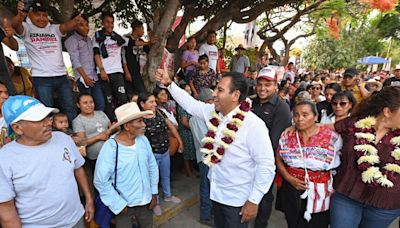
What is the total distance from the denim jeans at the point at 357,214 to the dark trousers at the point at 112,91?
3411 millimetres

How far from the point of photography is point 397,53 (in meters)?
40.9

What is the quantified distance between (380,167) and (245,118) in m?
1.16

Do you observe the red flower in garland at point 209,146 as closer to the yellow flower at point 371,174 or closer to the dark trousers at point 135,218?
the dark trousers at point 135,218

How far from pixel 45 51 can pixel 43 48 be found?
Result: 0.14 ft

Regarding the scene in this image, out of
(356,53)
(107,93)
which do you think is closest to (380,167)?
(107,93)

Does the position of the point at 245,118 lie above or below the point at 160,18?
below

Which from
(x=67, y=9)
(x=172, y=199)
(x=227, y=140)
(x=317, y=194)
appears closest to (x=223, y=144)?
(x=227, y=140)

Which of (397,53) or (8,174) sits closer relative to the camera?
(8,174)

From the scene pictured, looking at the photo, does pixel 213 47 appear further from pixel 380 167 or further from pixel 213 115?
pixel 380 167

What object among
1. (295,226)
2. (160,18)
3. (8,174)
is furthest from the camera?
(160,18)

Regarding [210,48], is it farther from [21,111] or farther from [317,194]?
[21,111]

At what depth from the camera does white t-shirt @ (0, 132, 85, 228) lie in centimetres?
183

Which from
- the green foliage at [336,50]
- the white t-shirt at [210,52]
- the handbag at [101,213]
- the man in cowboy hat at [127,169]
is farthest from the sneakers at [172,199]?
the green foliage at [336,50]

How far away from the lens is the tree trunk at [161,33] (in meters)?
4.55
